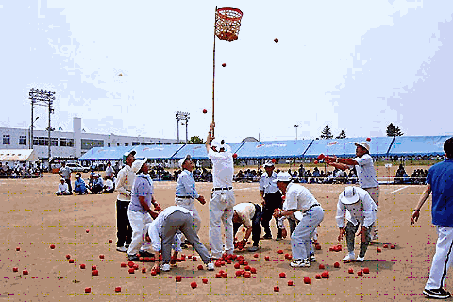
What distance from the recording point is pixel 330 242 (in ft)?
30.6

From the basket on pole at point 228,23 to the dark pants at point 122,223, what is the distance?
4.68m

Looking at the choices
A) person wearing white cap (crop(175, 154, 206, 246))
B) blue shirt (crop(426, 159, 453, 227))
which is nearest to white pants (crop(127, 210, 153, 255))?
person wearing white cap (crop(175, 154, 206, 246))

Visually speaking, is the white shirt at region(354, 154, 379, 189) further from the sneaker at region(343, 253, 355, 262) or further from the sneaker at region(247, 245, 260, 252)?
the sneaker at region(247, 245, 260, 252)

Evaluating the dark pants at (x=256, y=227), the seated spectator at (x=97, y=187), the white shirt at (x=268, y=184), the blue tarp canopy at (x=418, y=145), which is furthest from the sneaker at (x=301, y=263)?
the blue tarp canopy at (x=418, y=145)

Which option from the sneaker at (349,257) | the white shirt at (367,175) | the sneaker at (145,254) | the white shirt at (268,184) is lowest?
the sneaker at (145,254)

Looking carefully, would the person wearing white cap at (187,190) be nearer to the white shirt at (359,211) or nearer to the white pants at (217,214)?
the white pants at (217,214)

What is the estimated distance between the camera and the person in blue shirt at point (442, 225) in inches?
206

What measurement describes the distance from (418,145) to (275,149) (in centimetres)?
1131

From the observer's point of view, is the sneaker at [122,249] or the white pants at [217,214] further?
the sneaker at [122,249]

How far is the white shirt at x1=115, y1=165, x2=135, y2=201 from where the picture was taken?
8.40m

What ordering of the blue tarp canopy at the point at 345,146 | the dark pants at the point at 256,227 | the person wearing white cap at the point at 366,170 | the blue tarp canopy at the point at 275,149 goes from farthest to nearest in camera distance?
the blue tarp canopy at the point at 275,149, the blue tarp canopy at the point at 345,146, the dark pants at the point at 256,227, the person wearing white cap at the point at 366,170

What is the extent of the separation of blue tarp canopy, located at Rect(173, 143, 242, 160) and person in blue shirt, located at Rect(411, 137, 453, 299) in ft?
101

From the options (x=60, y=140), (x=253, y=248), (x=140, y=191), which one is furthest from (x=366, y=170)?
(x=60, y=140)

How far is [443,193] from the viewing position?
17.7 ft
